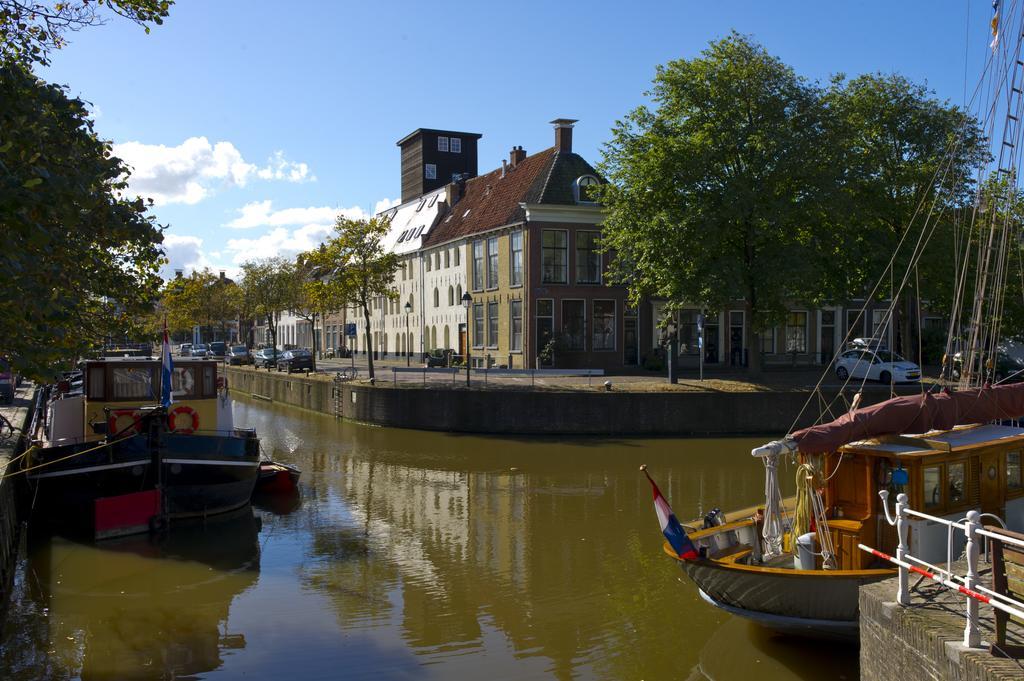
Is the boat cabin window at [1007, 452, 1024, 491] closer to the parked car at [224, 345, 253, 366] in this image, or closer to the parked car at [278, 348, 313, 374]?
the parked car at [278, 348, 313, 374]

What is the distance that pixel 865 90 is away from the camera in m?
35.5

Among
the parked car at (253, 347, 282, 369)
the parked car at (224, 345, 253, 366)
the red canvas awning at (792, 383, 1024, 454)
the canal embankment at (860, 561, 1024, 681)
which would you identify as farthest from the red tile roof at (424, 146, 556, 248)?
the canal embankment at (860, 561, 1024, 681)

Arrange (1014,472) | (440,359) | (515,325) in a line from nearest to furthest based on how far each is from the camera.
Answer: (1014,472) < (515,325) < (440,359)

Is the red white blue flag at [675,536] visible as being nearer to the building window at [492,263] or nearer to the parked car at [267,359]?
the building window at [492,263]

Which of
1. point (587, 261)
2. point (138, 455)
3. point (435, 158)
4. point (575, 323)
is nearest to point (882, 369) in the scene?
point (575, 323)

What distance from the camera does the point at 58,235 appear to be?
1148 cm

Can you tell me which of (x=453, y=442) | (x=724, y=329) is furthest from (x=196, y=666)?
(x=724, y=329)

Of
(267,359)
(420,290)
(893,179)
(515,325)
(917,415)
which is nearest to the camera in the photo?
(917,415)

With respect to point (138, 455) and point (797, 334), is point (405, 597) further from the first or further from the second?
point (797, 334)

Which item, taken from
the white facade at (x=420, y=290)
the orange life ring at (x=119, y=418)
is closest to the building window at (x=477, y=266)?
the white facade at (x=420, y=290)

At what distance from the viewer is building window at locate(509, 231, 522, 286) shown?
141ft

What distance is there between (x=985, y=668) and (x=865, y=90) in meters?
34.3

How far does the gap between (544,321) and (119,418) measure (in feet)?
86.0

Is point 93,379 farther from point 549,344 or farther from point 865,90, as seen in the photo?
point 865,90
